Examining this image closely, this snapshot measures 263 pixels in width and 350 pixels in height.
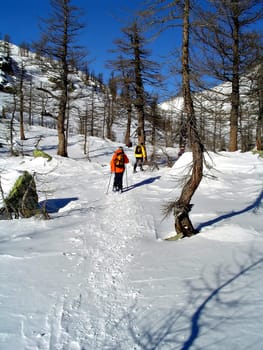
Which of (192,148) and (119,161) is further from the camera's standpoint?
(119,161)

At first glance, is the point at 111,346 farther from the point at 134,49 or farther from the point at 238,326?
the point at 134,49

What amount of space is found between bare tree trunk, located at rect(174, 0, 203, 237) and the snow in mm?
380

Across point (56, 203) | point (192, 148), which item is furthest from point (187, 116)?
point (56, 203)

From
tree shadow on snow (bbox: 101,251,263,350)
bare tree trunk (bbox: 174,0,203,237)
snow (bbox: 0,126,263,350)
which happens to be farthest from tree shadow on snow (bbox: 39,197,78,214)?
tree shadow on snow (bbox: 101,251,263,350)

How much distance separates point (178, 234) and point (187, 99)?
9.09 feet

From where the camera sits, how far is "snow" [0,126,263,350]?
2.52 meters

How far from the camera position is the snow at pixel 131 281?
2518 millimetres

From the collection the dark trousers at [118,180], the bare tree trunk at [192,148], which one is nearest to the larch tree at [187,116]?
the bare tree trunk at [192,148]

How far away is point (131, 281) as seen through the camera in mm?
3615

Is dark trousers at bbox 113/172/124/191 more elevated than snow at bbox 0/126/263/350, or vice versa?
dark trousers at bbox 113/172/124/191

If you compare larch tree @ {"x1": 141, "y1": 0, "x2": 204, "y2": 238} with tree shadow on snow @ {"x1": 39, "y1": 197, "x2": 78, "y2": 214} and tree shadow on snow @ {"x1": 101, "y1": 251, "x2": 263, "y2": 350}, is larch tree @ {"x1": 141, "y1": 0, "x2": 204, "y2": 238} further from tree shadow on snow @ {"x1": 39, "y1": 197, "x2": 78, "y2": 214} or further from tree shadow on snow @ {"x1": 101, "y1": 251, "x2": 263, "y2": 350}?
tree shadow on snow @ {"x1": 39, "y1": 197, "x2": 78, "y2": 214}

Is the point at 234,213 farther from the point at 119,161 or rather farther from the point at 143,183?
the point at 143,183

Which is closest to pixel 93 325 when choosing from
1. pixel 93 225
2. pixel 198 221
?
pixel 93 225

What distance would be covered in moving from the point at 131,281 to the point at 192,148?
285cm
